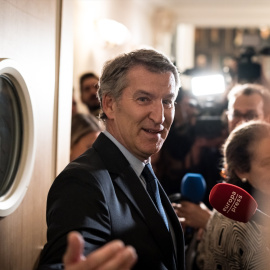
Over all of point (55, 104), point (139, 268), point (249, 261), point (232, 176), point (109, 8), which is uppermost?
point (109, 8)

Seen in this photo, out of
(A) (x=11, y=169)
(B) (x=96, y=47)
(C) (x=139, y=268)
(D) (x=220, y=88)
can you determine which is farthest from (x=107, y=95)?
(B) (x=96, y=47)

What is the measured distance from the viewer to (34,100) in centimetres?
180

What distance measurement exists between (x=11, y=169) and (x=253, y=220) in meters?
0.81

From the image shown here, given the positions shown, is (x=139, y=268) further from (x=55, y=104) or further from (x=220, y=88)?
(x=220, y=88)

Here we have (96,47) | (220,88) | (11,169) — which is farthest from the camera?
(96,47)

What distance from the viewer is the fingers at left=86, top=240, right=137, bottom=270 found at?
0.92 metres

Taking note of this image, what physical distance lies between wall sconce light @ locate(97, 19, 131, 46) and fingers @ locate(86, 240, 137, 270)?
4.16m

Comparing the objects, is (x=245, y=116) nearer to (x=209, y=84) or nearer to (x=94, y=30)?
(x=209, y=84)

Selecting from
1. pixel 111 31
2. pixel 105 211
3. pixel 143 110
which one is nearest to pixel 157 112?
pixel 143 110

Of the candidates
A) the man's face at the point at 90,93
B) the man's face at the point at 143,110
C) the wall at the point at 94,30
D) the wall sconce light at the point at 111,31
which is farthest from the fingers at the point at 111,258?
the wall sconce light at the point at 111,31

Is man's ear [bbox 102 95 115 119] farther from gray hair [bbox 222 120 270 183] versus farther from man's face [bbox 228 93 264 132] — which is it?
man's face [bbox 228 93 264 132]

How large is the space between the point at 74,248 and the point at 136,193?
574 mm

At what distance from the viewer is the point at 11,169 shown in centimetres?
171

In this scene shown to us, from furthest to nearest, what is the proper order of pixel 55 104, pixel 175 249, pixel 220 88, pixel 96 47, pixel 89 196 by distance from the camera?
pixel 96 47, pixel 220 88, pixel 55 104, pixel 175 249, pixel 89 196
